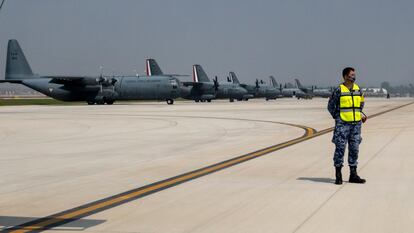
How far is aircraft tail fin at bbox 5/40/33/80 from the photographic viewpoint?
7794 centimetres

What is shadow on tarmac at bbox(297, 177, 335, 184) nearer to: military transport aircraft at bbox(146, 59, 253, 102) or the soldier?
the soldier

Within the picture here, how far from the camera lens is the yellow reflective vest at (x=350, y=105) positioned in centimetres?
1023

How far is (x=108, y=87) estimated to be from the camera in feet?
243

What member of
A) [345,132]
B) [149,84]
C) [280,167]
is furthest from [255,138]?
[149,84]

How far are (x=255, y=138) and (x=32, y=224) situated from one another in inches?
531

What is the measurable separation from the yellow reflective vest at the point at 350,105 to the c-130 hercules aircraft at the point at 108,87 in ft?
208

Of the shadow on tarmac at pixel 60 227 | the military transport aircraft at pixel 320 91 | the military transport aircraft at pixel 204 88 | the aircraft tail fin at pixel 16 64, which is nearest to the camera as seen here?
the shadow on tarmac at pixel 60 227

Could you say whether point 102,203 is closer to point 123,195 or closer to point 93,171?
point 123,195

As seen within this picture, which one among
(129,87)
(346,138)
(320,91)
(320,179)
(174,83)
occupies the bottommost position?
(320,91)

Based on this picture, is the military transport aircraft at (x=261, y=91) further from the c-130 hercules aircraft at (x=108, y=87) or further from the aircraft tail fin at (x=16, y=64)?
the aircraft tail fin at (x=16, y=64)

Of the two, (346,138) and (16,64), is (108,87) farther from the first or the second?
(346,138)

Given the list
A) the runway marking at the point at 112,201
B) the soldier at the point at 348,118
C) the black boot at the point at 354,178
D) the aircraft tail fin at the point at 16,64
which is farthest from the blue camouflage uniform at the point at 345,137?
the aircraft tail fin at the point at 16,64

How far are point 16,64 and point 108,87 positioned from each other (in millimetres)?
13878

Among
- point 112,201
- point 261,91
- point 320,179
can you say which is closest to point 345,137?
point 320,179
